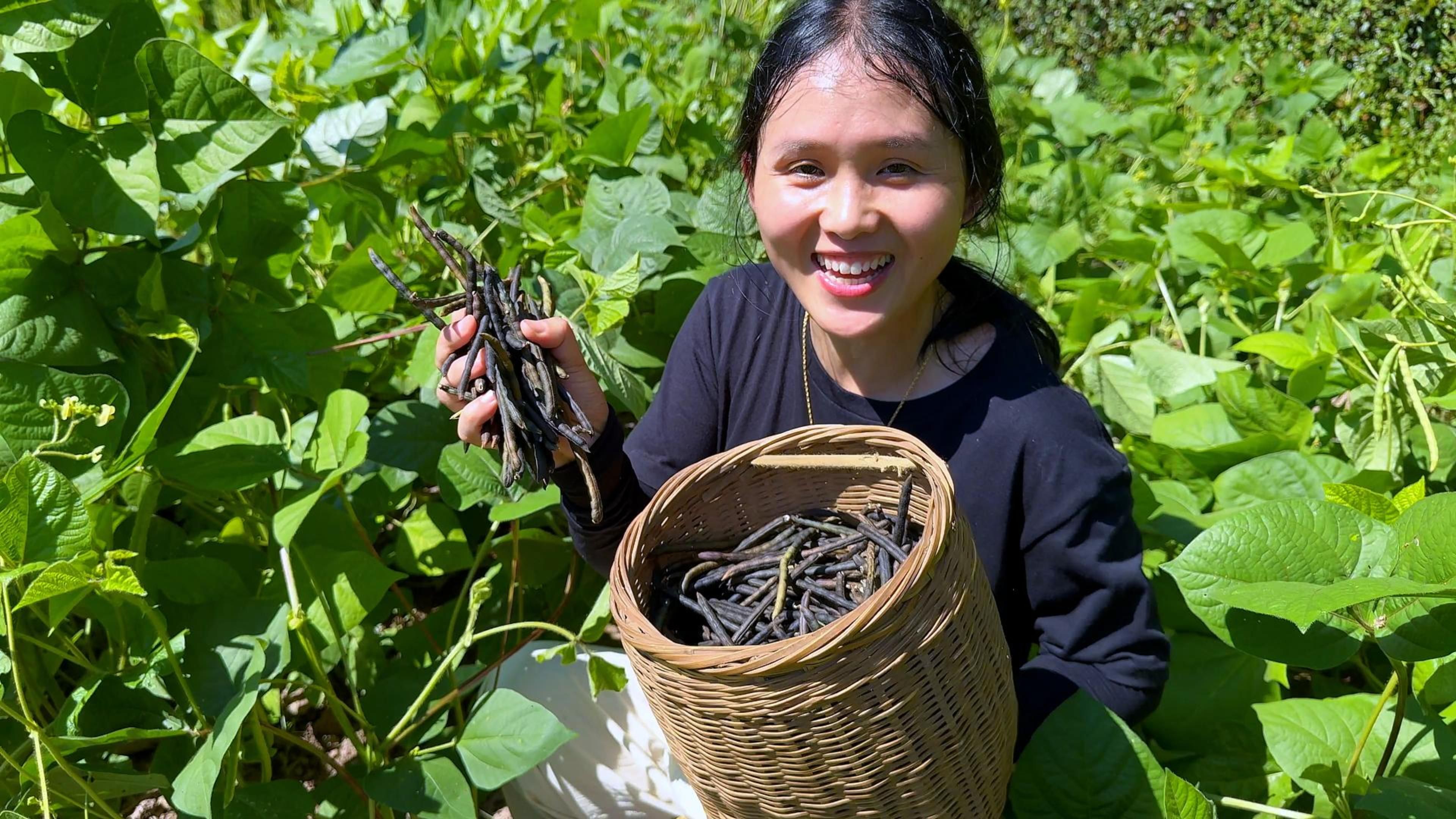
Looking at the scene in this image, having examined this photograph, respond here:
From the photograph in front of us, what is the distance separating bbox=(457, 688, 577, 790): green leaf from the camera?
968 mm

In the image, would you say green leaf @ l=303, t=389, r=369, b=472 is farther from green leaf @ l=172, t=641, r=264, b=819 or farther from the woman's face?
the woman's face

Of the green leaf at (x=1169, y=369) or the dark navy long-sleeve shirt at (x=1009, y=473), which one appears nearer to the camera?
the dark navy long-sleeve shirt at (x=1009, y=473)

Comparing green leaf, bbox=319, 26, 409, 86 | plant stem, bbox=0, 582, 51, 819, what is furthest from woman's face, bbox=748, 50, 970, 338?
green leaf, bbox=319, 26, 409, 86

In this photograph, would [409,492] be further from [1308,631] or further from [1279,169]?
[1279,169]

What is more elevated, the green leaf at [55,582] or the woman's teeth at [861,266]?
the woman's teeth at [861,266]

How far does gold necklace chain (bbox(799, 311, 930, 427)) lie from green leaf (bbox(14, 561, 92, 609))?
635 mm

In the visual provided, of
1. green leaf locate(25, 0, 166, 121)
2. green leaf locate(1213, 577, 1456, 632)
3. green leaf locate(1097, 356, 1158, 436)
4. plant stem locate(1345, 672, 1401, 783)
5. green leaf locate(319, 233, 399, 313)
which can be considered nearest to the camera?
green leaf locate(1213, 577, 1456, 632)

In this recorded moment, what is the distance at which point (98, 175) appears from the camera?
1.00 meters

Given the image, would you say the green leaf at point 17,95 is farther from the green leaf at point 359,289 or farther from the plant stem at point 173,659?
the plant stem at point 173,659

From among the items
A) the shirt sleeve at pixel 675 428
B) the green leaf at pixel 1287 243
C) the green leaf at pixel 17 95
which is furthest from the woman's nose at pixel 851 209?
the green leaf at pixel 1287 243

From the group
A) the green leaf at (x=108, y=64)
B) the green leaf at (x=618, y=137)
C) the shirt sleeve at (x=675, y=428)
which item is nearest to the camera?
the green leaf at (x=108, y=64)

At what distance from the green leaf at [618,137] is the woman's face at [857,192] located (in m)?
0.52

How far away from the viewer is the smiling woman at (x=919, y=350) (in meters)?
0.92

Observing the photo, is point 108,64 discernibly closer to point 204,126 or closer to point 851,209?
point 204,126
